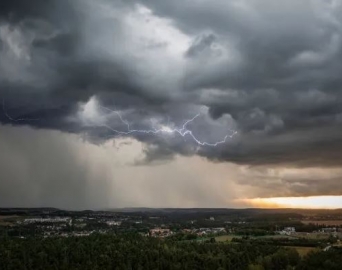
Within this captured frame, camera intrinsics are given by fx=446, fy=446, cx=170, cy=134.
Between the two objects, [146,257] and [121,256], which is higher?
[121,256]

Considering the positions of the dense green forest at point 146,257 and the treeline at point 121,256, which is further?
the treeline at point 121,256

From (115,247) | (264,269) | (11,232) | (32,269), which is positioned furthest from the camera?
(11,232)

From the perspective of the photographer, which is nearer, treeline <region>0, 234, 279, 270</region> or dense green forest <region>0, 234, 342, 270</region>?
dense green forest <region>0, 234, 342, 270</region>

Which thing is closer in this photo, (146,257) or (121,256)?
(121,256)

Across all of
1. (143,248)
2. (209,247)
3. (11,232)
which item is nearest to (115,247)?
(143,248)

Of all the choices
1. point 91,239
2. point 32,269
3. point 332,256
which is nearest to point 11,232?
point 91,239

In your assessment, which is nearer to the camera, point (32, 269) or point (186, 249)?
point (32, 269)

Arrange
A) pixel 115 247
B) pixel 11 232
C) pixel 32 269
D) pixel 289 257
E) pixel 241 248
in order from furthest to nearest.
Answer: pixel 11 232, pixel 241 248, pixel 115 247, pixel 289 257, pixel 32 269

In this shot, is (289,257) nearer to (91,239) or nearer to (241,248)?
(241,248)
